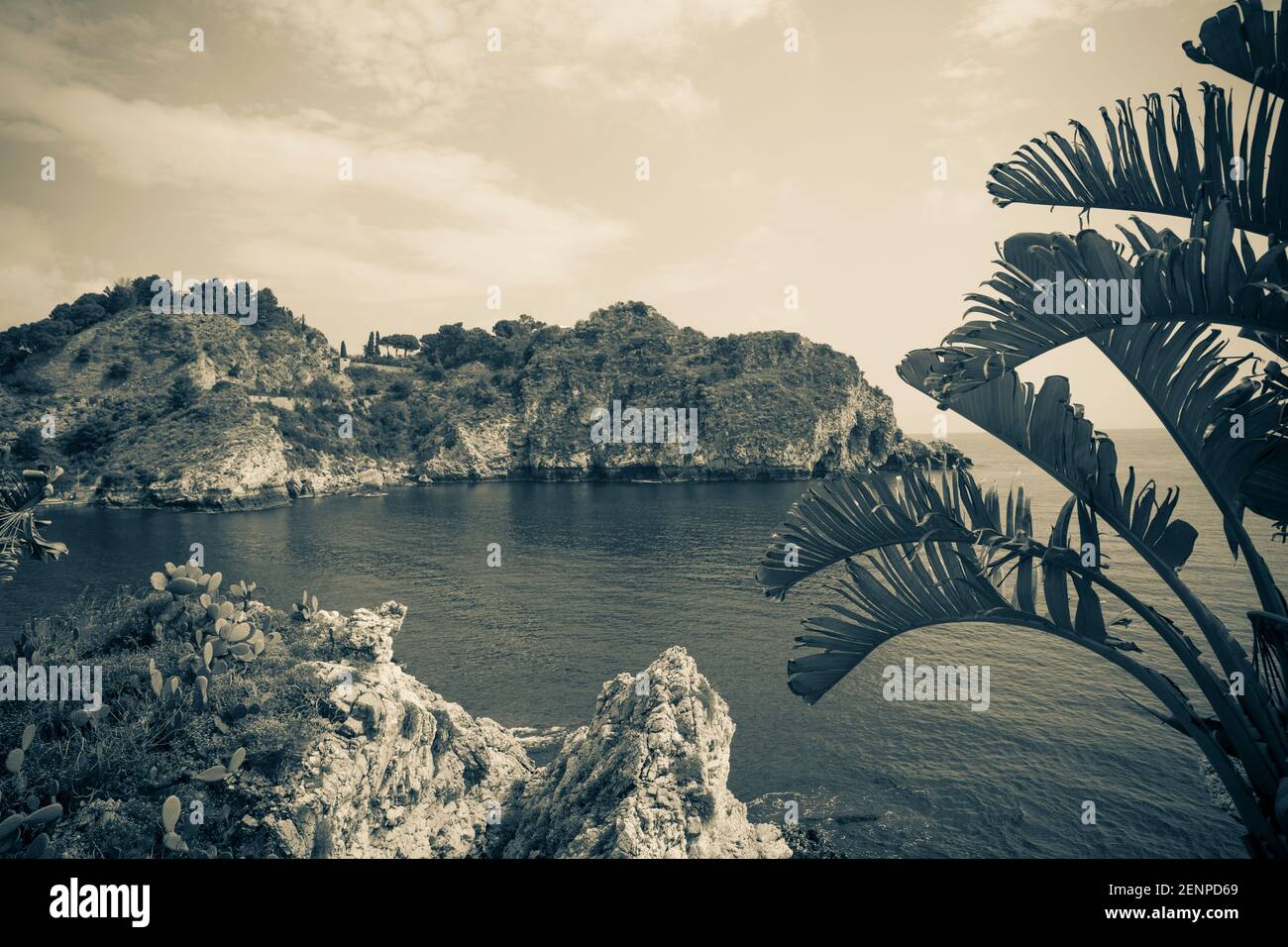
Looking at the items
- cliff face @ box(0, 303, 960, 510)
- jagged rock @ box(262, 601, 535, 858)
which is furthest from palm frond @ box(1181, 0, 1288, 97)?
cliff face @ box(0, 303, 960, 510)

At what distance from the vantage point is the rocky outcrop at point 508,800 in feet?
26.5

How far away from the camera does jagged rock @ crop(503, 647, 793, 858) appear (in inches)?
328

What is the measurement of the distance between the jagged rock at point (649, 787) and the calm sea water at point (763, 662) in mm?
5321

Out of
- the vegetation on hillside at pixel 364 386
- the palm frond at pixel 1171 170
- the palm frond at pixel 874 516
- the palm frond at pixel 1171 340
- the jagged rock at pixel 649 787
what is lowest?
the jagged rock at pixel 649 787

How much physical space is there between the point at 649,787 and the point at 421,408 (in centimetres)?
10565

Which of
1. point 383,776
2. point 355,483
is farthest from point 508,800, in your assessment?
point 355,483

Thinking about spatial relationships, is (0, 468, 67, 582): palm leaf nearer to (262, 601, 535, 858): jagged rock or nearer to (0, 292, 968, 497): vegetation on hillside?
(262, 601, 535, 858): jagged rock

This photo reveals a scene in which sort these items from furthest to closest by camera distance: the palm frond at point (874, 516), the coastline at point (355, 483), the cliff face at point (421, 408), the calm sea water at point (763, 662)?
the cliff face at point (421, 408) → the coastline at point (355, 483) → the calm sea water at point (763, 662) → the palm frond at point (874, 516)

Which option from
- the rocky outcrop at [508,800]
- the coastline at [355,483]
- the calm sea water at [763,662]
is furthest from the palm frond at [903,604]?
the coastline at [355,483]

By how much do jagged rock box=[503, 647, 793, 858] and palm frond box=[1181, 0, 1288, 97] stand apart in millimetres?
8455

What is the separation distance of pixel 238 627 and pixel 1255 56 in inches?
443

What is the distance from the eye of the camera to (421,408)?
107m

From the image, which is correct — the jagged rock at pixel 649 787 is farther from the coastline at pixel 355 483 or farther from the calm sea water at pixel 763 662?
the coastline at pixel 355 483
